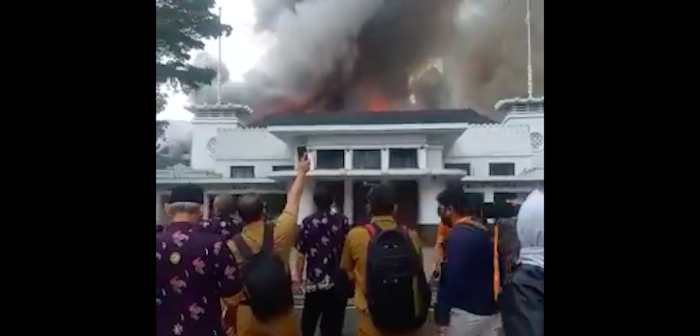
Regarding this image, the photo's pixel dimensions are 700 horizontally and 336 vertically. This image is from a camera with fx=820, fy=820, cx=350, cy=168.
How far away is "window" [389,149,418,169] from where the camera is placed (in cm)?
241

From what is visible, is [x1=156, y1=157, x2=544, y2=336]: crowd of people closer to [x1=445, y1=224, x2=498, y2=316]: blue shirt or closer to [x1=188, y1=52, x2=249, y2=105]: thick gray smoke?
[x1=445, y1=224, x2=498, y2=316]: blue shirt

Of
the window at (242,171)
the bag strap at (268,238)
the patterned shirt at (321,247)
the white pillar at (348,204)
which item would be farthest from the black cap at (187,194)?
the white pillar at (348,204)

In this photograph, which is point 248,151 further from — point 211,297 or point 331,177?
point 211,297

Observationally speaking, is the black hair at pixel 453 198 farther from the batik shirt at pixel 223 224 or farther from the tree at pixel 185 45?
the tree at pixel 185 45

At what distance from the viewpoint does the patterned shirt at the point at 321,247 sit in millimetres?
2418

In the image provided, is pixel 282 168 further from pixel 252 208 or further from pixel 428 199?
pixel 428 199

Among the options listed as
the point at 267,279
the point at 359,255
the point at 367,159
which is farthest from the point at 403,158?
the point at 267,279

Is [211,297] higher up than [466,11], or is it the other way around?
[466,11]

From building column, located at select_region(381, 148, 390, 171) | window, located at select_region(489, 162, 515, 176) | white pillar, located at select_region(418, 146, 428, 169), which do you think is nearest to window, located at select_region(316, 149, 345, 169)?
building column, located at select_region(381, 148, 390, 171)

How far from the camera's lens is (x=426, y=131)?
2.41 m

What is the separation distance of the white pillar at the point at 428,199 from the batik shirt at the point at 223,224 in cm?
54
